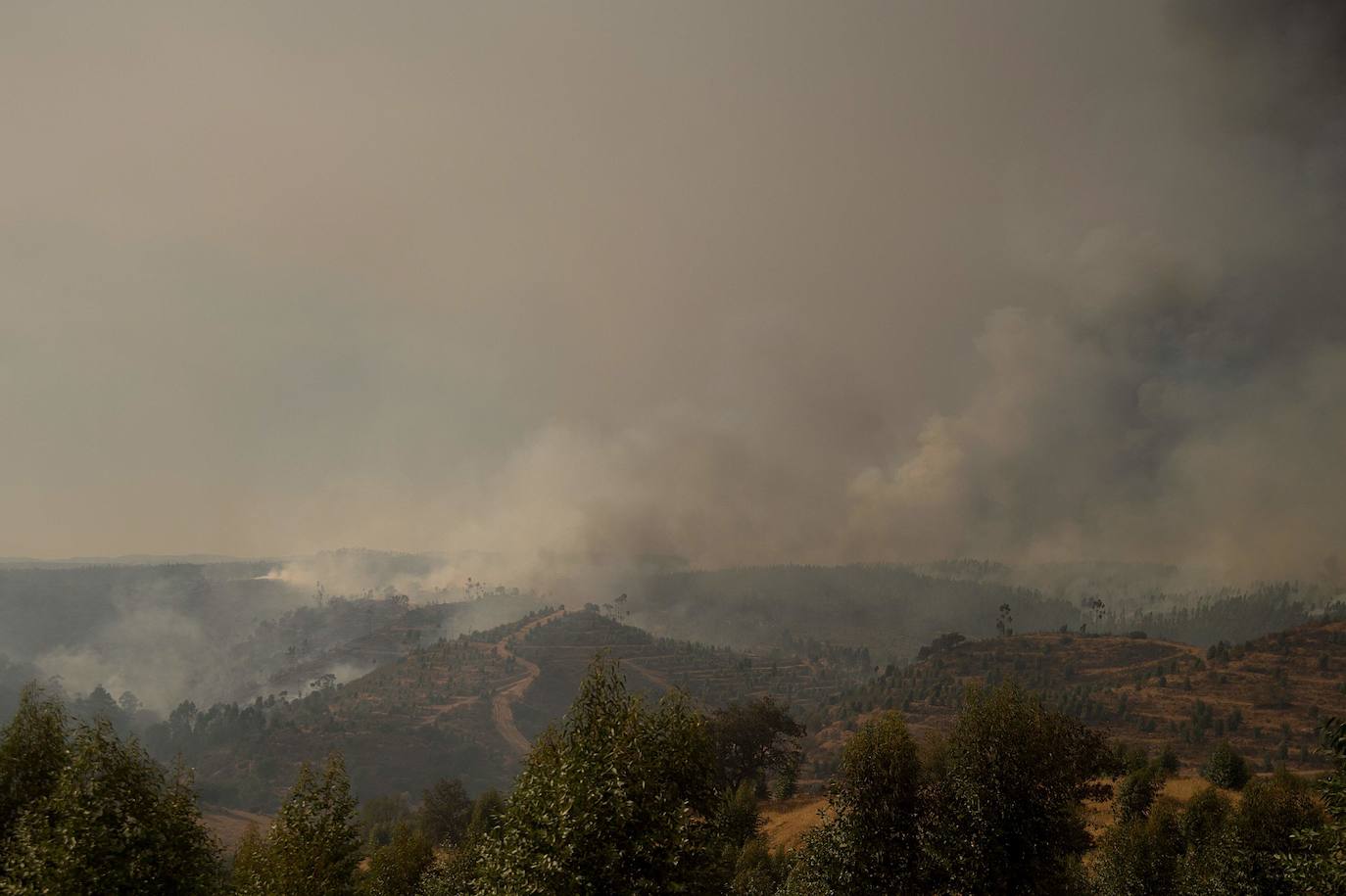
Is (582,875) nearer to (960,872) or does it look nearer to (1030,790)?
(960,872)

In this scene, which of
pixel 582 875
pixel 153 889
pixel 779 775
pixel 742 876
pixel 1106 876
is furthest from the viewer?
pixel 779 775

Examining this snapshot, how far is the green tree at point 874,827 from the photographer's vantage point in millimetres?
39875

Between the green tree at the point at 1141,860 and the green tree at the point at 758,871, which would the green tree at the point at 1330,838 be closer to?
the green tree at the point at 1141,860

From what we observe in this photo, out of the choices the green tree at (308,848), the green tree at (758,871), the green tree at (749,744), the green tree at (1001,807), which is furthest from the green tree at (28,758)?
the green tree at (749,744)

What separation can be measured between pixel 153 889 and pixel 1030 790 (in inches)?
1821

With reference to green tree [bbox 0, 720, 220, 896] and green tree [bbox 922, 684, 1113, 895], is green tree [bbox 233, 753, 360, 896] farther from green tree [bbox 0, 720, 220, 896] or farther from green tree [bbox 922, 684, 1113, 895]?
green tree [bbox 922, 684, 1113, 895]

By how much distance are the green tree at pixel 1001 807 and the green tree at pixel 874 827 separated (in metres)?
1.52

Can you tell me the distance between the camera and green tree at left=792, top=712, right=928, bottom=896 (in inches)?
1570

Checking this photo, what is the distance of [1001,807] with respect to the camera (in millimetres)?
40562

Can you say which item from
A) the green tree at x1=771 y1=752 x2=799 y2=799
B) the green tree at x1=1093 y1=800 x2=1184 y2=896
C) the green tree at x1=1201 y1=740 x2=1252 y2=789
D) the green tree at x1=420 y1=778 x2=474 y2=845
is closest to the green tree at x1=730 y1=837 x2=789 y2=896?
the green tree at x1=1093 y1=800 x2=1184 y2=896

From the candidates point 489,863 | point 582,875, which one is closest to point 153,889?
point 489,863

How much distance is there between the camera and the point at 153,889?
87.8ft

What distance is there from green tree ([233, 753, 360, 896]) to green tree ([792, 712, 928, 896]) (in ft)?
91.7

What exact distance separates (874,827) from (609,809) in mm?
24805
